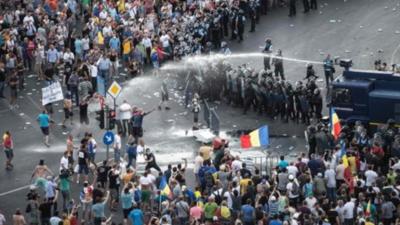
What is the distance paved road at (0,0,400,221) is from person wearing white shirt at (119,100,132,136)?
0.87m

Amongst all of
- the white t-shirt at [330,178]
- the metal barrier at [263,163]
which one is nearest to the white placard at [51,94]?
the metal barrier at [263,163]

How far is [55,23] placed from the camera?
5800cm

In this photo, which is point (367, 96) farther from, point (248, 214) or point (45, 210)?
point (45, 210)

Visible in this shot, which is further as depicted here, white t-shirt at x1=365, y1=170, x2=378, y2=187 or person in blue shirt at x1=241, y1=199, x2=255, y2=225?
white t-shirt at x1=365, y1=170, x2=378, y2=187

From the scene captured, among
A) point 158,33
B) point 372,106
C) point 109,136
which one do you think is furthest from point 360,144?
point 158,33

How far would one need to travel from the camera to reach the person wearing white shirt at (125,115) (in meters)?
48.0

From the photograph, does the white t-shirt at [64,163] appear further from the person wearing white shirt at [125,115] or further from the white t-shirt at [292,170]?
the white t-shirt at [292,170]

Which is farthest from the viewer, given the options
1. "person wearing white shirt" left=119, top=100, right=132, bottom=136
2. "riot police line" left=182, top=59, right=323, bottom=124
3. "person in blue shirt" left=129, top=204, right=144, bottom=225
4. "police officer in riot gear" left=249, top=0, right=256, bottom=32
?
"police officer in riot gear" left=249, top=0, right=256, bottom=32

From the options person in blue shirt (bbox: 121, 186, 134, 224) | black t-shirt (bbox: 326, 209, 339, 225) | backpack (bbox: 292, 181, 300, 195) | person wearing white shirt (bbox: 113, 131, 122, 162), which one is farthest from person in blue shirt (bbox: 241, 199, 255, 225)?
person wearing white shirt (bbox: 113, 131, 122, 162)

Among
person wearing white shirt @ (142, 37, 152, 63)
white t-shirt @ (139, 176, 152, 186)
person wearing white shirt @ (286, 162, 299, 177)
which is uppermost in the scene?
person wearing white shirt @ (142, 37, 152, 63)

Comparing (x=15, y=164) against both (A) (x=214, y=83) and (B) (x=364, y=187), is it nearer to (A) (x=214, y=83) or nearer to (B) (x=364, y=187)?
(A) (x=214, y=83)

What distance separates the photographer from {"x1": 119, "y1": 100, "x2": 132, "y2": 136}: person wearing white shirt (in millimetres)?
48031

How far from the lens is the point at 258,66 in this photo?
55.6 meters

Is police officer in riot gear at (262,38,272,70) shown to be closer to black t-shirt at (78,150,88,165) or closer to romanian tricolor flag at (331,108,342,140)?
romanian tricolor flag at (331,108,342,140)
